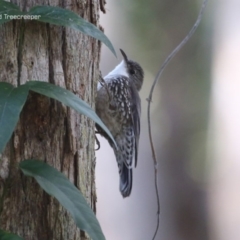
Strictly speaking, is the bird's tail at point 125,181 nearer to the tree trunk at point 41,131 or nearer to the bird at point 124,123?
the bird at point 124,123

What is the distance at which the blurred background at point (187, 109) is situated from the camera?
5820mm

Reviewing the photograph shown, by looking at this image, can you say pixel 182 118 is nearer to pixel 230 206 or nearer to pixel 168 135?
pixel 168 135

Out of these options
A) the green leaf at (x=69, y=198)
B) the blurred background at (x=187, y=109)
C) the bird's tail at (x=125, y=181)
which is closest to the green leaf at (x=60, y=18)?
the green leaf at (x=69, y=198)

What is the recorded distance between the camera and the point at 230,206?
6.07m

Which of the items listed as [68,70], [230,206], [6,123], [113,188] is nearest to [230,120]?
[230,206]

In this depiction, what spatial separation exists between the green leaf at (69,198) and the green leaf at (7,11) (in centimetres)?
48

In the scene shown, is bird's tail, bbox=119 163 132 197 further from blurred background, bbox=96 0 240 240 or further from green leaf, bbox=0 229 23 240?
blurred background, bbox=96 0 240 240

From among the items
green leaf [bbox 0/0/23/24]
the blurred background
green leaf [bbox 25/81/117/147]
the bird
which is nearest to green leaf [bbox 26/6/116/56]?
green leaf [bbox 0/0/23/24]

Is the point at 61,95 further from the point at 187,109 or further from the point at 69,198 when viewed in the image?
the point at 187,109

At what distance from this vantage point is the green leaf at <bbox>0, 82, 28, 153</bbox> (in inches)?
49.6

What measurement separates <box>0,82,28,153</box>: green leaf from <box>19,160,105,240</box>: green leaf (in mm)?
217

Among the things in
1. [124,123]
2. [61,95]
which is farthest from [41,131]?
[124,123]

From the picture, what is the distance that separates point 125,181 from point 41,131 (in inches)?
67.8

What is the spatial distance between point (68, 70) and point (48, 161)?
344mm
